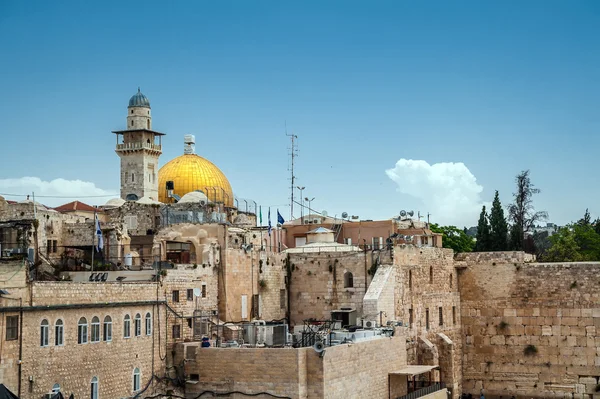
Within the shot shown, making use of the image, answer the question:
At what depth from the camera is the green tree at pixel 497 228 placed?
157 feet

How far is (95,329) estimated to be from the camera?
2472 centimetres

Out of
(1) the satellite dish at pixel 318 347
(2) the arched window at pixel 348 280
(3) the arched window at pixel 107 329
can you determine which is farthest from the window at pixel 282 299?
(3) the arched window at pixel 107 329

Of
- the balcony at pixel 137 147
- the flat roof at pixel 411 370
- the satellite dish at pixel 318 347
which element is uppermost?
the balcony at pixel 137 147

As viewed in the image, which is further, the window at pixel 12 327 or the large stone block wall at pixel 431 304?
the large stone block wall at pixel 431 304

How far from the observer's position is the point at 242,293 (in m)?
32.3

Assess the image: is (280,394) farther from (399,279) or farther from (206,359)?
(399,279)

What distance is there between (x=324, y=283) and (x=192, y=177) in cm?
1414

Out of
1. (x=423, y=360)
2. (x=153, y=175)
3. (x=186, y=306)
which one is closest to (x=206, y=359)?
(x=186, y=306)

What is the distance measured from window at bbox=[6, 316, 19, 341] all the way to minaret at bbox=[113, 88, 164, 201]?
25135 millimetres

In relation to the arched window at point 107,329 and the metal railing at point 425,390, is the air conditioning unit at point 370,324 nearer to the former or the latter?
the metal railing at point 425,390

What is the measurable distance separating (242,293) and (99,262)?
504cm

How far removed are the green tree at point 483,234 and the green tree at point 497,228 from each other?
0.80ft

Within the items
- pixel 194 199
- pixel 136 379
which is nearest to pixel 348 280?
pixel 194 199

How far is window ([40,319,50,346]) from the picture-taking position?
75.4 feet
